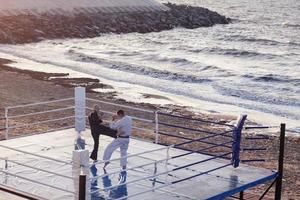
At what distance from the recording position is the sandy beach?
18.3 m

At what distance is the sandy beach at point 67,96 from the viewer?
18.3 m

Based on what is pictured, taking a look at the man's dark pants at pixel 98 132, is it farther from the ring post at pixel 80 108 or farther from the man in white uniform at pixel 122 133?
the ring post at pixel 80 108

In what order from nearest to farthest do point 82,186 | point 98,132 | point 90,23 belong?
point 82,186, point 98,132, point 90,23

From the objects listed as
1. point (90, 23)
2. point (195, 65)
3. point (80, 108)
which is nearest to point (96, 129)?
point (80, 108)

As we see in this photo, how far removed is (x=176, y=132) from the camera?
23.6m

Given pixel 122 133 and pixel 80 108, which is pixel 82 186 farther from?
pixel 80 108

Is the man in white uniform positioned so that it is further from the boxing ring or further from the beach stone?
the beach stone

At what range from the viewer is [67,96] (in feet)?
96.9

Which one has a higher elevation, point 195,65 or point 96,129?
point 96,129

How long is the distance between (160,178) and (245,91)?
1024 inches

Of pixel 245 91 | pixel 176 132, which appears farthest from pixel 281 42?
pixel 176 132

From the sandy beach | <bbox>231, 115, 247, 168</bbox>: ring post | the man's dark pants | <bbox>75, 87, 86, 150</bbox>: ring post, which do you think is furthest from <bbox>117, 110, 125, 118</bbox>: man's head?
the sandy beach

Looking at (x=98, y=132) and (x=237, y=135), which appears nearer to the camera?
(x=237, y=135)

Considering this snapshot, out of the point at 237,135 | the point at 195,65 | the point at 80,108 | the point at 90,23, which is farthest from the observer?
the point at 90,23
